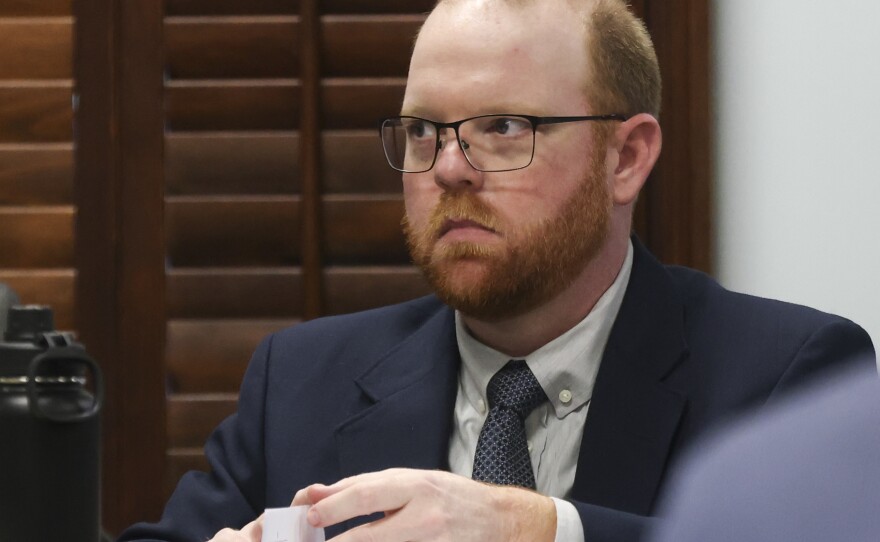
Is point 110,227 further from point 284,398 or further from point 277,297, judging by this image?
point 284,398

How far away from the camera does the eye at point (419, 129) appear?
1.45m

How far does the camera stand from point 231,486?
159cm

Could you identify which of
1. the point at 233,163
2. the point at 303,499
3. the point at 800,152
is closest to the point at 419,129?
the point at 303,499

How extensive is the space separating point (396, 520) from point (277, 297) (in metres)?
1.42

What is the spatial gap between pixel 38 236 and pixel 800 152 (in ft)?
5.22

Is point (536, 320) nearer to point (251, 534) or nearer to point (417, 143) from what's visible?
point (417, 143)

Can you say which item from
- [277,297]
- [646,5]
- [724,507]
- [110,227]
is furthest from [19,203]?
[724,507]

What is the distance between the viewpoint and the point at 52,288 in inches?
96.6

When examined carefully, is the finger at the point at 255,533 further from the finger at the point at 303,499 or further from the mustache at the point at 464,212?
the mustache at the point at 464,212

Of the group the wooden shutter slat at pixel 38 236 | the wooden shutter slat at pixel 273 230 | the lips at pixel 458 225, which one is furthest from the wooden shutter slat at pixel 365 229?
the lips at pixel 458 225

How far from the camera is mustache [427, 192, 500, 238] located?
140 cm

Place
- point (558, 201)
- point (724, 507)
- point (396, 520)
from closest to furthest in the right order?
point (724, 507)
point (396, 520)
point (558, 201)

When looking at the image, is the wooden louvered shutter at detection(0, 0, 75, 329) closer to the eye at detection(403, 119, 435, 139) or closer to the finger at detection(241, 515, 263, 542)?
the eye at detection(403, 119, 435, 139)

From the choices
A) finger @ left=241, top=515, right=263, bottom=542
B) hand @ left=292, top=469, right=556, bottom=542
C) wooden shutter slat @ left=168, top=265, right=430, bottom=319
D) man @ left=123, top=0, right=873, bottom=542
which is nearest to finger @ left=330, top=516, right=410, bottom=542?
hand @ left=292, top=469, right=556, bottom=542
